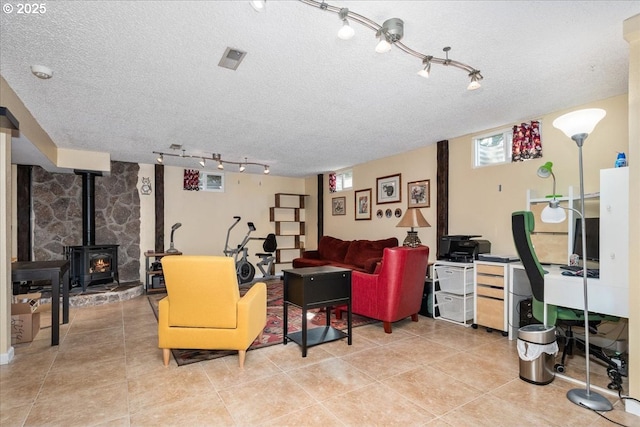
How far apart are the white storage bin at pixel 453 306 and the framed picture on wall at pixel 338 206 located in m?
3.13

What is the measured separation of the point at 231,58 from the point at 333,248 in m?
4.77

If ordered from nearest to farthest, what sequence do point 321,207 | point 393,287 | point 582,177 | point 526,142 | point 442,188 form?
point 582,177
point 393,287
point 526,142
point 442,188
point 321,207

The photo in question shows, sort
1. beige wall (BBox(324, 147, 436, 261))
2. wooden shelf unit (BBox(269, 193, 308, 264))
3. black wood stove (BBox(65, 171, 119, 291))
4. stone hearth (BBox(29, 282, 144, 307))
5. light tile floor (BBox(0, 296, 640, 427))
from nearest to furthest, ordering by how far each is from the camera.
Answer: light tile floor (BBox(0, 296, 640, 427))
stone hearth (BBox(29, 282, 144, 307))
beige wall (BBox(324, 147, 436, 261))
black wood stove (BBox(65, 171, 119, 291))
wooden shelf unit (BBox(269, 193, 308, 264))

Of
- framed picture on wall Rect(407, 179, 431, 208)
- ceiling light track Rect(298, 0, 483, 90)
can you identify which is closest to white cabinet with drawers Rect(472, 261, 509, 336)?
framed picture on wall Rect(407, 179, 431, 208)

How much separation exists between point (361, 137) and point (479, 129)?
1.56m

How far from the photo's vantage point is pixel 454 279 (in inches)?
171

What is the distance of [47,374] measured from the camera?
107 inches

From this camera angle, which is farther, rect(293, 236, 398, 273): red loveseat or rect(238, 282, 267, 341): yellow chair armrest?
rect(293, 236, 398, 273): red loveseat

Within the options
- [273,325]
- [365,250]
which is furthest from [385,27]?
[365,250]

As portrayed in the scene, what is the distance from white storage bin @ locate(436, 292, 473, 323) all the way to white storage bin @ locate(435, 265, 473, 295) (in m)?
0.07

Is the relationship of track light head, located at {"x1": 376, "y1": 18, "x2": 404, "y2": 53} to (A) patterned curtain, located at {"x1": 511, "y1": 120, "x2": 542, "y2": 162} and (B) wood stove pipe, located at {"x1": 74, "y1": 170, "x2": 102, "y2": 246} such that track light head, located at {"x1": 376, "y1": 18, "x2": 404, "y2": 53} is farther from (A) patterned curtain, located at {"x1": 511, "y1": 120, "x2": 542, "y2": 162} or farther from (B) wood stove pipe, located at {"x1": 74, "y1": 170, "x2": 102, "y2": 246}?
(B) wood stove pipe, located at {"x1": 74, "y1": 170, "x2": 102, "y2": 246}

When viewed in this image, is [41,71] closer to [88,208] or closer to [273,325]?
[273,325]

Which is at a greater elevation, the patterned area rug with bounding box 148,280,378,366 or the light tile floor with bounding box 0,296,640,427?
the light tile floor with bounding box 0,296,640,427

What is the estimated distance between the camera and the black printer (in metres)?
4.10
